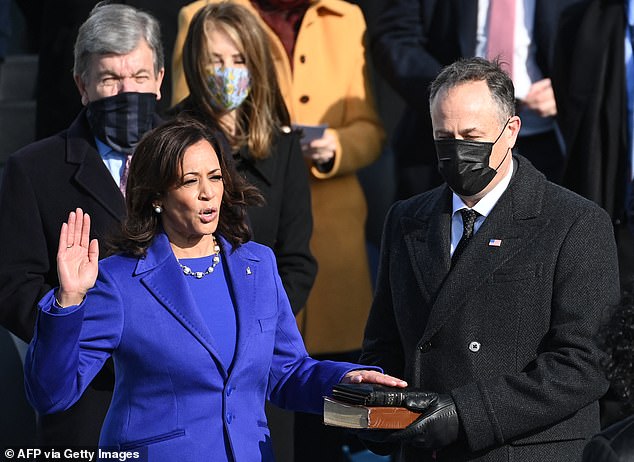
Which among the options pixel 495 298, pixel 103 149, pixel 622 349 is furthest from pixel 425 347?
pixel 103 149

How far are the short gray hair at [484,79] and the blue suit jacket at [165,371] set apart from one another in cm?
97

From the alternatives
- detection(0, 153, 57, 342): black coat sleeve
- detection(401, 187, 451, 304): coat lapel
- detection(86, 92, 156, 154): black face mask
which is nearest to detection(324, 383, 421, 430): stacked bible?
detection(401, 187, 451, 304): coat lapel

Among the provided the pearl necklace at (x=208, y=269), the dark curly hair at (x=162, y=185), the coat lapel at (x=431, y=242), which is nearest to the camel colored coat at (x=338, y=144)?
the coat lapel at (x=431, y=242)

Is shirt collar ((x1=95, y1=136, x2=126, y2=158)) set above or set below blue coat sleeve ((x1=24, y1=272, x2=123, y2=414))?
above

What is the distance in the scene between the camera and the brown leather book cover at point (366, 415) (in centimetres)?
390

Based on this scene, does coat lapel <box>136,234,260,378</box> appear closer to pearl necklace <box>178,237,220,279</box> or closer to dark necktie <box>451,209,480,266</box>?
pearl necklace <box>178,237,220,279</box>

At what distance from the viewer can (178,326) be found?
13.4 ft

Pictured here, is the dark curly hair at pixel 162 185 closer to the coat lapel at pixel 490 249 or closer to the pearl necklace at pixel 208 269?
the pearl necklace at pixel 208 269

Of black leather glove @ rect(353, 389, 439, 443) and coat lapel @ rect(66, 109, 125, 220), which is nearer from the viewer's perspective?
black leather glove @ rect(353, 389, 439, 443)

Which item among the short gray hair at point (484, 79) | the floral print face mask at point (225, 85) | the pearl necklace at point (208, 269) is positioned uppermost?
the short gray hair at point (484, 79)

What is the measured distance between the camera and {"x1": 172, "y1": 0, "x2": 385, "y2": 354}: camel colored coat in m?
6.31

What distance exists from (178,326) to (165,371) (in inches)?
5.6

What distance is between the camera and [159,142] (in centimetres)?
425

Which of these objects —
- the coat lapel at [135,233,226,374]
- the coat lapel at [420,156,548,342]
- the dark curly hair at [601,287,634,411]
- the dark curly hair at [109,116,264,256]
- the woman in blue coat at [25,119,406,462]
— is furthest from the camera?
the coat lapel at [420,156,548,342]
